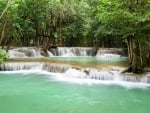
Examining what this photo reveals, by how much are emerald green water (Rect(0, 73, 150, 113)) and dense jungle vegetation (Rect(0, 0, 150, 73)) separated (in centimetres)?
253

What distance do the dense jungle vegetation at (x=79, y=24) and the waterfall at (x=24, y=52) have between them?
82cm

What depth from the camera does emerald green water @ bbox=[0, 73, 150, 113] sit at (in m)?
8.55

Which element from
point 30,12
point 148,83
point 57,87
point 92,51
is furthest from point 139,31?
point 92,51

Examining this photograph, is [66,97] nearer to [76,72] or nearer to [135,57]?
[76,72]

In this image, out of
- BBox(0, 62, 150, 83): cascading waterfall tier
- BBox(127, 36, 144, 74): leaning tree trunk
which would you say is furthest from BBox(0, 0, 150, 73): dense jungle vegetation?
BBox(0, 62, 150, 83): cascading waterfall tier

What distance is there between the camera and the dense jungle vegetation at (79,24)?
39.9 ft

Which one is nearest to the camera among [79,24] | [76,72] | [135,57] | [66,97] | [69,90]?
[66,97]

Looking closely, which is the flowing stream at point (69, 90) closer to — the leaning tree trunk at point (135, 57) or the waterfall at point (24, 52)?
the leaning tree trunk at point (135, 57)

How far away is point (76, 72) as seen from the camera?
1453 centimetres

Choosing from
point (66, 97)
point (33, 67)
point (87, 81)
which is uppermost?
point (33, 67)

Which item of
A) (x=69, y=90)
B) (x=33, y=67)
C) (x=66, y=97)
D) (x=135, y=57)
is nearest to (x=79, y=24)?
(x=33, y=67)

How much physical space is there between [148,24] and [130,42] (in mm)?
1874

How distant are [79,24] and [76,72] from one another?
11902mm

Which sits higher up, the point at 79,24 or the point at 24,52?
the point at 79,24
